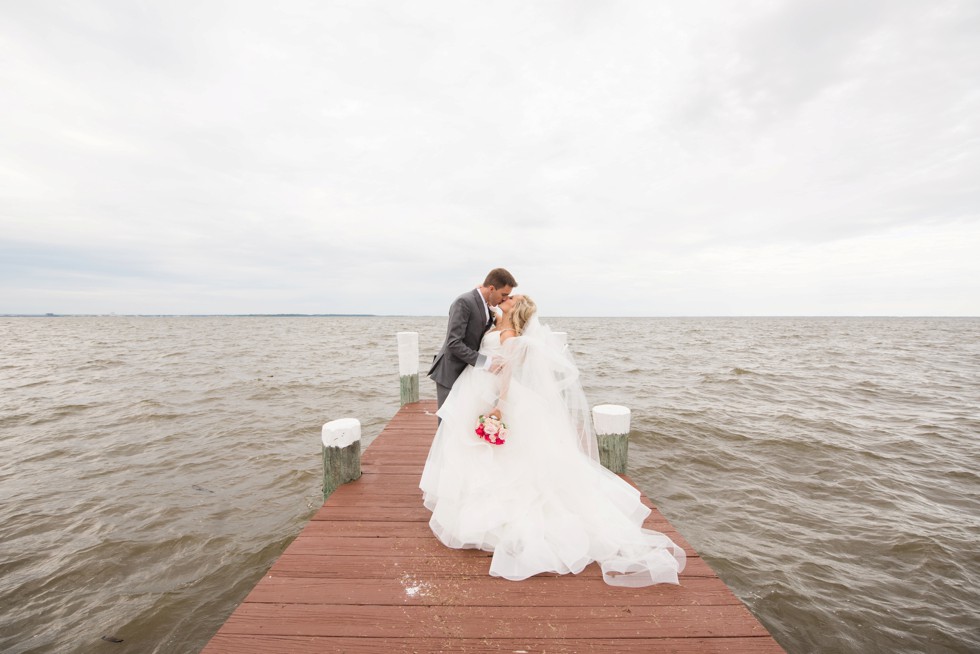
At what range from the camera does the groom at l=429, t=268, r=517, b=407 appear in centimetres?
411

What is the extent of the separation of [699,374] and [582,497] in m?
15.9

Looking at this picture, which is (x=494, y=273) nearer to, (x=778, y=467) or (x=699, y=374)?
(x=778, y=467)

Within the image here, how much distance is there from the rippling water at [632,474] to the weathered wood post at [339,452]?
54.5 inches

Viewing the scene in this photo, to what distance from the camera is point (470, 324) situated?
430cm

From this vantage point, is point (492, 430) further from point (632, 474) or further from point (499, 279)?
point (632, 474)

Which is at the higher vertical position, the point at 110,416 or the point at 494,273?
the point at 494,273

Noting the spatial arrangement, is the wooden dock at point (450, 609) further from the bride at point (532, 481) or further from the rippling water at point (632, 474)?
the rippling water at point (632, 474)

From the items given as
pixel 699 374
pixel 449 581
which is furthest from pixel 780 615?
pixel 699 374

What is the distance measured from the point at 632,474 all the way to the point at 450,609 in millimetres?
5555

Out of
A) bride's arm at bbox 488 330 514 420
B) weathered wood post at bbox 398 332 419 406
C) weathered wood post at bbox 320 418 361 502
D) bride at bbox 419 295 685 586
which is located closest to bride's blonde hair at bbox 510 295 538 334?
bride at bbox 419 295 685 586

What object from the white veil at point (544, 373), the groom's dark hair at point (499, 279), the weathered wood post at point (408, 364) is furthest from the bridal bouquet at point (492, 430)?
the weathered wood post at point (408, 364)

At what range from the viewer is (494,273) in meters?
4.21

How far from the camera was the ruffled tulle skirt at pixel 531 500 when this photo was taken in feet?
10.5

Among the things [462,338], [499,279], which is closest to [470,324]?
[462,338]
